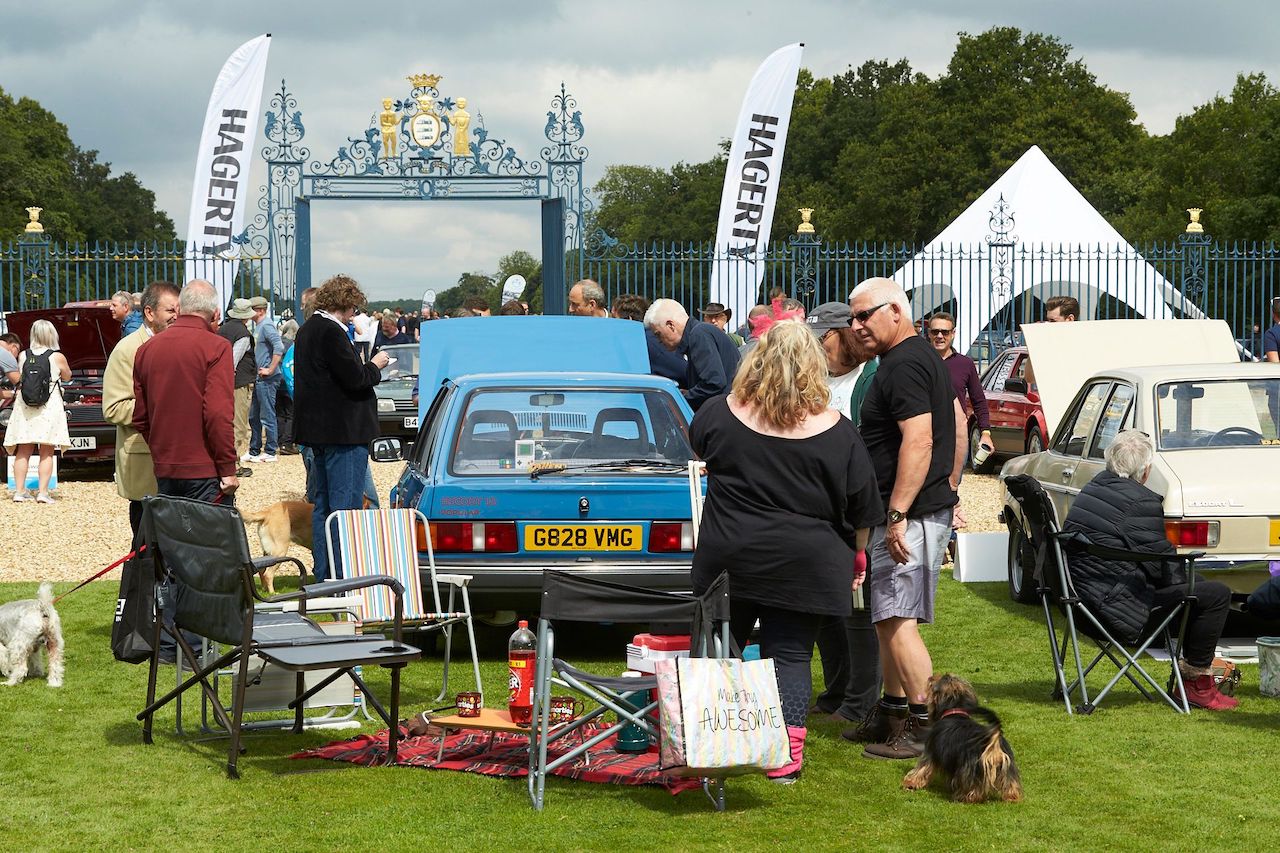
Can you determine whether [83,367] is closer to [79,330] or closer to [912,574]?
[79,330]

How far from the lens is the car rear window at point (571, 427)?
8.36 metres

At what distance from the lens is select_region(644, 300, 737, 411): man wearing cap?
10109 millimetres

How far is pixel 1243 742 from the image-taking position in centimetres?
643

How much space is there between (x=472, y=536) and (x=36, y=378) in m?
9.34

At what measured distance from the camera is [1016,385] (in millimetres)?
18594

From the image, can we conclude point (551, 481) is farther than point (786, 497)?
Yes

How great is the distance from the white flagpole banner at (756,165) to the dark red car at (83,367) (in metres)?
9.17

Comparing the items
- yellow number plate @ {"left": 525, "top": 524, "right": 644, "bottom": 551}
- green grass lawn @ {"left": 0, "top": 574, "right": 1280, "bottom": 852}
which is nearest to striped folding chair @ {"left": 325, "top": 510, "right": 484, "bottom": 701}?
yellow number plate @ {"left": 525, "top": 524, "right": 644, "bottom": 551}

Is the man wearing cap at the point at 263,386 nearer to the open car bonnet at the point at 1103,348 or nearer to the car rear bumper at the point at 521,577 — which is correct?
the open car bonnet at the point at 1103,348

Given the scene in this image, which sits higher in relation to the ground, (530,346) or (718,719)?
(530,346)

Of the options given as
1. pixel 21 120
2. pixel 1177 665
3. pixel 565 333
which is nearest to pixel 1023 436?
pixel 565 333

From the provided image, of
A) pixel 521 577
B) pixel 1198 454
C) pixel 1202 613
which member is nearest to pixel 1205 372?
pixel 1198 454

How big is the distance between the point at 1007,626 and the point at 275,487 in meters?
9.91

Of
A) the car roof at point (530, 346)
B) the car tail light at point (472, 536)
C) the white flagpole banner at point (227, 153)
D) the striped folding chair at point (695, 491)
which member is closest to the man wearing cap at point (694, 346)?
the car roof at point (530, 346)
